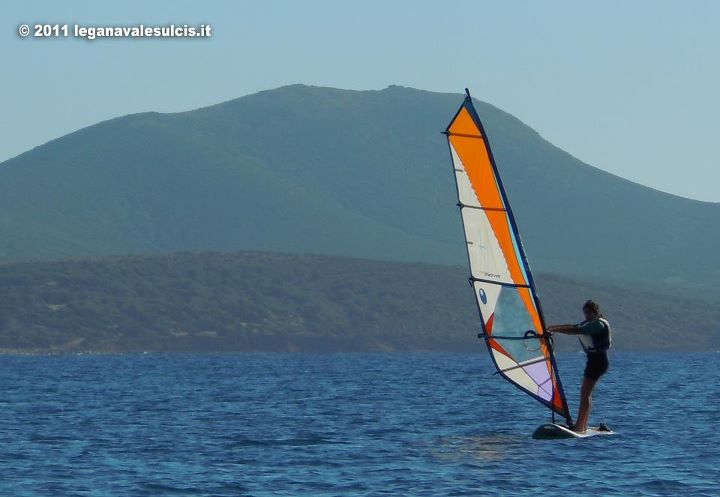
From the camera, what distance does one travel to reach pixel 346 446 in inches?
1496

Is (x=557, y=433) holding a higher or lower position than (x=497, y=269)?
lower

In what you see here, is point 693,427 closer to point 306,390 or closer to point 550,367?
point 550,367

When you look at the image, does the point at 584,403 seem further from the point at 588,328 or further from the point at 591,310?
the point at 591,310

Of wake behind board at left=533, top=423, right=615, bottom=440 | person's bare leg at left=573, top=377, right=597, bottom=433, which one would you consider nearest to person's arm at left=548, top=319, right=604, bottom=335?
person's bare leg at left=573, top=377, right=597, bottom=433

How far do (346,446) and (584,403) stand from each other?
6.42 m

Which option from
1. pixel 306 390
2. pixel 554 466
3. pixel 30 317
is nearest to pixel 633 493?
pixel 554 466

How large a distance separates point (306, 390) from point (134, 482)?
40505mm

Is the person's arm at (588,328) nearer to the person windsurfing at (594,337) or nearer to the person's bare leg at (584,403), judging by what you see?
the person windsurfing at (594,337)

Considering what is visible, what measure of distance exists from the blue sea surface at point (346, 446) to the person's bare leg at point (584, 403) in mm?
485

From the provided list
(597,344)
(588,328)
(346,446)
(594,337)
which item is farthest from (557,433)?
(346,446)

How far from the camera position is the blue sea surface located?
30.2 m

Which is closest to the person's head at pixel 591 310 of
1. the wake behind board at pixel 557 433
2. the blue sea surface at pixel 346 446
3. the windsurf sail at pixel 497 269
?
the windsurf sail at pixel 497 269

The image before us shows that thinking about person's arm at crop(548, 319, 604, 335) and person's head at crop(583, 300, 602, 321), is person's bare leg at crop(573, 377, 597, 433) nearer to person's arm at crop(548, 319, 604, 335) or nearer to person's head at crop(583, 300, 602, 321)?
person's arm at crop(548, 319, 604, 335)

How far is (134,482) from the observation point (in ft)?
101
